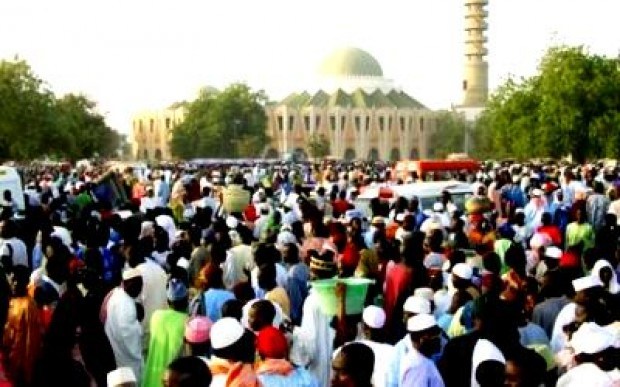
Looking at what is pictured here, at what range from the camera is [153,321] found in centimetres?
793

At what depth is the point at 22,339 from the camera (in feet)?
26.6

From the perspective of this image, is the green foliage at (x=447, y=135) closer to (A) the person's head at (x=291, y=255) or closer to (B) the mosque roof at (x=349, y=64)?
(B) the mosque roof at (x=349, y=64)

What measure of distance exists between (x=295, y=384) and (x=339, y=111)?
404 ft

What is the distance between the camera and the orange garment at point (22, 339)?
8102 millimetres

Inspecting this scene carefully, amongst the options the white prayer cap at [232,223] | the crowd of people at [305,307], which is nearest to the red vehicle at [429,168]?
the white prayer cap at [232,223]

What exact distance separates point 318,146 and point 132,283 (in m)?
111

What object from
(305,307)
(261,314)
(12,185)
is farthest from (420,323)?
(12,185)

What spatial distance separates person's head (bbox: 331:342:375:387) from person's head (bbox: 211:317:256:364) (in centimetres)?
52

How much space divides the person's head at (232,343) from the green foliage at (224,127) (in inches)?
3809

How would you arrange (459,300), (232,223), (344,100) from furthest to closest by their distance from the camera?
1. (344,100)
2. (232,223)
3. (459,300)

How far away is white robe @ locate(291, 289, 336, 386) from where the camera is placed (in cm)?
749

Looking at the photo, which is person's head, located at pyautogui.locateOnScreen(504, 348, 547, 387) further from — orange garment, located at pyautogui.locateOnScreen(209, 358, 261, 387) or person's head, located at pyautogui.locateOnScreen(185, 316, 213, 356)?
person's head, located at pyautogui.locateOnScreen(185, 316, 213, 356)

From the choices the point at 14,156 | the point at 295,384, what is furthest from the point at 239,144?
the point at 295,384

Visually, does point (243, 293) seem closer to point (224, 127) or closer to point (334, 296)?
point (334, 296)
